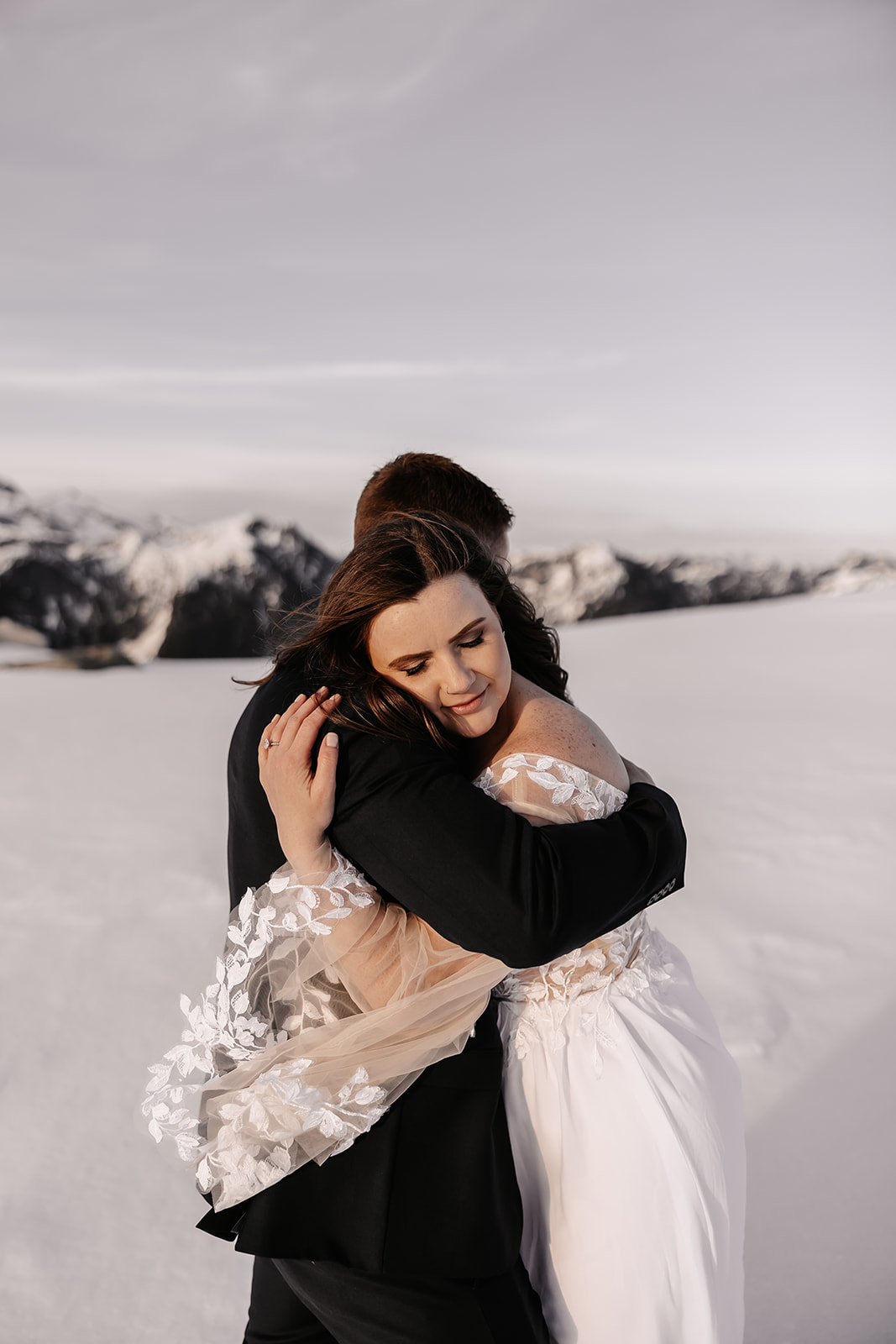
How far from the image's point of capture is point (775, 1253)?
2.06 meters

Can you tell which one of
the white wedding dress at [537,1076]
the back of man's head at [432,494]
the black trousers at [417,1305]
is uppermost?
the back of man's head at [432,494]

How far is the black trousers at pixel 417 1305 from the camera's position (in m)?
1.05

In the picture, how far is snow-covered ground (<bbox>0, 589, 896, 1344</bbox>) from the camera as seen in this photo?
2047 mm

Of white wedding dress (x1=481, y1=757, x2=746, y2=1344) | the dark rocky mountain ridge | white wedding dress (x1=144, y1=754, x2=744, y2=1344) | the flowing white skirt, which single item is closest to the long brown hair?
white wedding dress (x1=144, y1=754, x2=744, y2=1344)

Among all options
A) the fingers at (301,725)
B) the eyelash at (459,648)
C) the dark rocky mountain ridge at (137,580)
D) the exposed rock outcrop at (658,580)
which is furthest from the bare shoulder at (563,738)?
the exposed rock outcrop at (658,580)

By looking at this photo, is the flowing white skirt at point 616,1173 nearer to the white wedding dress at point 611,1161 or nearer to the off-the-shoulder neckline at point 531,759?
the white wedding dress at point 611,1161

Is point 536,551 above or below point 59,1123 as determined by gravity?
above

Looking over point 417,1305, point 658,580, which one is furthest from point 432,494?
point 658,580

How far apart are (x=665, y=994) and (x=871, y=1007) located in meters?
2.08

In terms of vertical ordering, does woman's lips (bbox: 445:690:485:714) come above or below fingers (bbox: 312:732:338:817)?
above

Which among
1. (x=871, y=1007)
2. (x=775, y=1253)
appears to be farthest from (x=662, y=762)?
(x=775, y=1253)

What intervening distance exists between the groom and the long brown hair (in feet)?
0.11

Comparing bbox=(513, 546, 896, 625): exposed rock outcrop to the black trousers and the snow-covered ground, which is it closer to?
the snow-covered ground

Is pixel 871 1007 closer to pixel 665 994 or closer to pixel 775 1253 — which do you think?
pixel 775 1253
